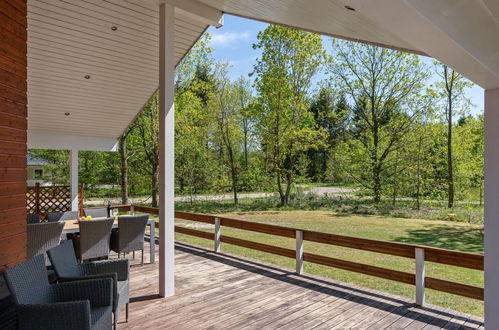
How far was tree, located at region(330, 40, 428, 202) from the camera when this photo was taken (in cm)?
1391

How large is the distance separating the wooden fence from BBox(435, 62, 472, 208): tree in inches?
506

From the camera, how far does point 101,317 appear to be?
234 centimetres

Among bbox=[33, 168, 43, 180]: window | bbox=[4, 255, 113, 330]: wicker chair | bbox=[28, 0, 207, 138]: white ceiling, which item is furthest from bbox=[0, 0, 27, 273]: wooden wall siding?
bbox=[33, 168, 43, 180]: window

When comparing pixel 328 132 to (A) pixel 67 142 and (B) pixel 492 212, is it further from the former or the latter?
(B) pixel 492 212

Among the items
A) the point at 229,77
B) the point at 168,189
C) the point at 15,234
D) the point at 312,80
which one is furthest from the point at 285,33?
the point at 15,234

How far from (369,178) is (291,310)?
12011 mm

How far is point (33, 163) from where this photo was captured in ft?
54.0

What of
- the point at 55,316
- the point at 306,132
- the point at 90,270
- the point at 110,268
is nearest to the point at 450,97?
the point at 306,132

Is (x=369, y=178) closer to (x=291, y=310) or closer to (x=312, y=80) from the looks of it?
(x=312, y=80)

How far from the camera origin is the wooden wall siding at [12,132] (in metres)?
2.70

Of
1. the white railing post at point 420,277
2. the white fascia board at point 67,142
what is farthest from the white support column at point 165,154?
the white fascia board at point 67,142

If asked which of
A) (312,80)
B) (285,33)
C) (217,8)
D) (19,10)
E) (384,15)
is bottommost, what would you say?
(384,15)

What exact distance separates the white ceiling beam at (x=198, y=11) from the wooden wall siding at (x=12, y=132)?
5.39ft

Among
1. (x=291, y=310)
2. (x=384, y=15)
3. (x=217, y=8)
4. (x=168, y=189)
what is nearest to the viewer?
(x=384, y=15)
